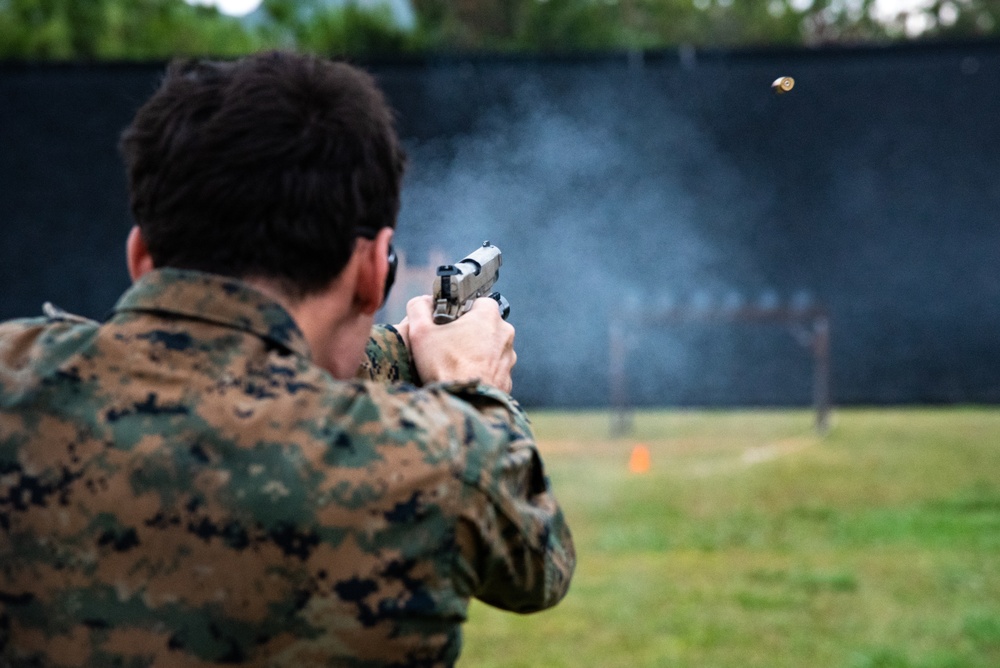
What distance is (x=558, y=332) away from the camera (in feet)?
29.6

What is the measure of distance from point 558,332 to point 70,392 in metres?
8.11

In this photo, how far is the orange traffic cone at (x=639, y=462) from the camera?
589 cm

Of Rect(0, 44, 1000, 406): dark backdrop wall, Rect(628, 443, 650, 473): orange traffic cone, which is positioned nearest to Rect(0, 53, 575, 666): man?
Rect(628, 443, 650, 473): orange traffic cone

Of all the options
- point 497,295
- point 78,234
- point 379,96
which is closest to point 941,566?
point 497,295

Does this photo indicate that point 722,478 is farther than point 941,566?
Yes

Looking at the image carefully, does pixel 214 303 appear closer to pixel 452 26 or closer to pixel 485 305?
pixel 485 305

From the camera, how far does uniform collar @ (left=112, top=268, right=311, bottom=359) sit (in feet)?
3.20

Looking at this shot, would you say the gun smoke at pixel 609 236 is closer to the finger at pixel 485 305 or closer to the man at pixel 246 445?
the finger at pixel 485 305

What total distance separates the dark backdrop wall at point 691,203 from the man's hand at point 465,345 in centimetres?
719

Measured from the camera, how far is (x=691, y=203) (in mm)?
9023

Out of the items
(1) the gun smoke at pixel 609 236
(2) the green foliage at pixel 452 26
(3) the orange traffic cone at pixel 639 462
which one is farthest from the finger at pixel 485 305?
(2) the green foliage at pixel 452 26

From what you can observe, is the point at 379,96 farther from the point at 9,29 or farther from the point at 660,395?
the point at 9,29

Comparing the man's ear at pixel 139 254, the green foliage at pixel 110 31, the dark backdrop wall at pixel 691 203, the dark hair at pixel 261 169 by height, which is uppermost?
the green foliage at pixel 110 31

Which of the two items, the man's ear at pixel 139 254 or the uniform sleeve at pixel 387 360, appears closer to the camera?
the man's ear at pixel 139 254
